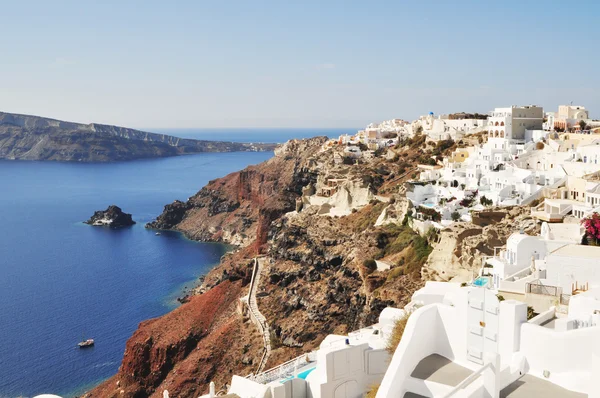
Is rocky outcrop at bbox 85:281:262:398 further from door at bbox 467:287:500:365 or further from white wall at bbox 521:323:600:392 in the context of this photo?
white wall at bbox 521:323:600:392

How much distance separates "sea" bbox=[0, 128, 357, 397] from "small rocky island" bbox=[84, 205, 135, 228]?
5.32 feet

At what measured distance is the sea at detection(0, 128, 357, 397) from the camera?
3722 centimetres

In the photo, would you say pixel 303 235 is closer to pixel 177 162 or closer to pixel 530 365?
pixel 530 365

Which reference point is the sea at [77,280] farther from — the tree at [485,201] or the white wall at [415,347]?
the white wall at [415,347]

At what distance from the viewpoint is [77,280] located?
56062 millimetres

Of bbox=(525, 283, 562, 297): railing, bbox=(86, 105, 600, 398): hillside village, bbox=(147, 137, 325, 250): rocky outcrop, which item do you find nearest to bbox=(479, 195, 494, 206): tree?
bbox=(86, 105, 600, 398): hillside village

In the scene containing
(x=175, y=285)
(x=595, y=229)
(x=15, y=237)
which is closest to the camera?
(x=595, y=229)

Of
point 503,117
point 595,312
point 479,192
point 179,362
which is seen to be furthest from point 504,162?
point 595,312

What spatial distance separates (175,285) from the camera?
5556 centimetres

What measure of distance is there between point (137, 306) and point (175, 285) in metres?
7.40

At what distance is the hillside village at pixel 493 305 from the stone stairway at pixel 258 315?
0.67 ft

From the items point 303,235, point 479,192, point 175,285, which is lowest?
point 175,285

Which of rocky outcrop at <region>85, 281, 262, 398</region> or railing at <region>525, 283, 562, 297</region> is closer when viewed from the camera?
railing at <region>525, 283, 562, 297</region>

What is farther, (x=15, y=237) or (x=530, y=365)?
(x=15, y=237)
